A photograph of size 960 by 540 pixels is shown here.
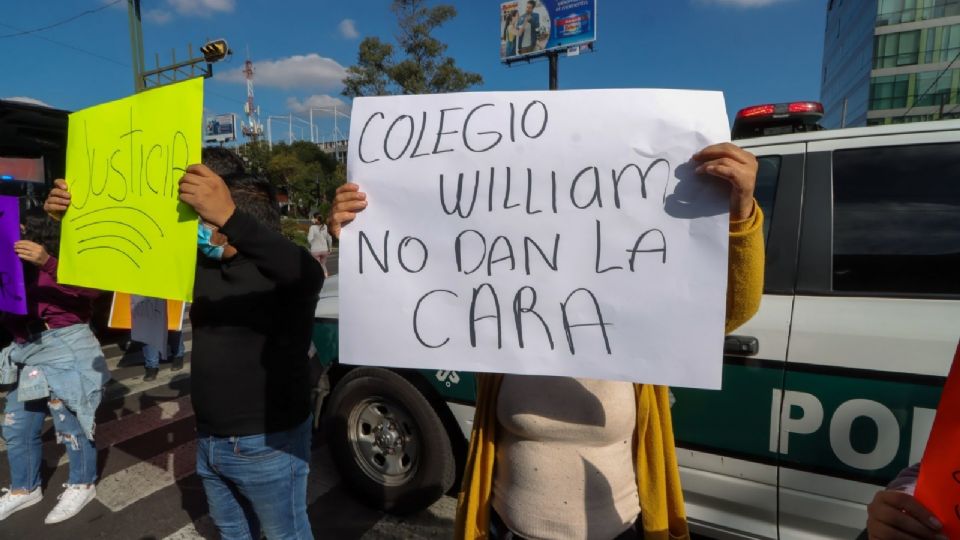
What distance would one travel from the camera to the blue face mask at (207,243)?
159cm

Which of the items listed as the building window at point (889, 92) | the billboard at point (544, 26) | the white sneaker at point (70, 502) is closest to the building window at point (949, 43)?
the building window at point (889, 92)

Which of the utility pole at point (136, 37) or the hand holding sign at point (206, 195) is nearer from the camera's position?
the hand holding sign at point (206, 195)

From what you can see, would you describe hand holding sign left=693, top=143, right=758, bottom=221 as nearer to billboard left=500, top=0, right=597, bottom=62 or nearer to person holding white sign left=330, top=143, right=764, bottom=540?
person holding white sign left=330, top=143, right=764, bottom=540

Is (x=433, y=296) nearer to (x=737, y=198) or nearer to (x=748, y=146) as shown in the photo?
(x=737, y=198)

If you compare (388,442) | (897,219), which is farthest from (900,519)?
(388,442)

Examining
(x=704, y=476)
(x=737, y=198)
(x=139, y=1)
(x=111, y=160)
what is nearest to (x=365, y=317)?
(x=737, y=198)

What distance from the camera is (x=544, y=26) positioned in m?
26.2

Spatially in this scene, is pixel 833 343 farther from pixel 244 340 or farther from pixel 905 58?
pixel 905 58

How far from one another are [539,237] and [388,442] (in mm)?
2031

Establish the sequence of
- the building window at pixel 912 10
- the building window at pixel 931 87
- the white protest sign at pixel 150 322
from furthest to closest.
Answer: the building window at pixel 912 10, the building window at pixel 931 87, the white protest sign at pixel 150 322

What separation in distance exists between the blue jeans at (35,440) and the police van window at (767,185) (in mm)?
Answer: 3521

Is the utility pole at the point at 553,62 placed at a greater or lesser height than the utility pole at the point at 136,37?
greater

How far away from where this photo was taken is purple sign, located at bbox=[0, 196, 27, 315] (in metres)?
2.22

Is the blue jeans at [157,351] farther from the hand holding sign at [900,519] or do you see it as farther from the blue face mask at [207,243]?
the hand holding sign at [900,519]
